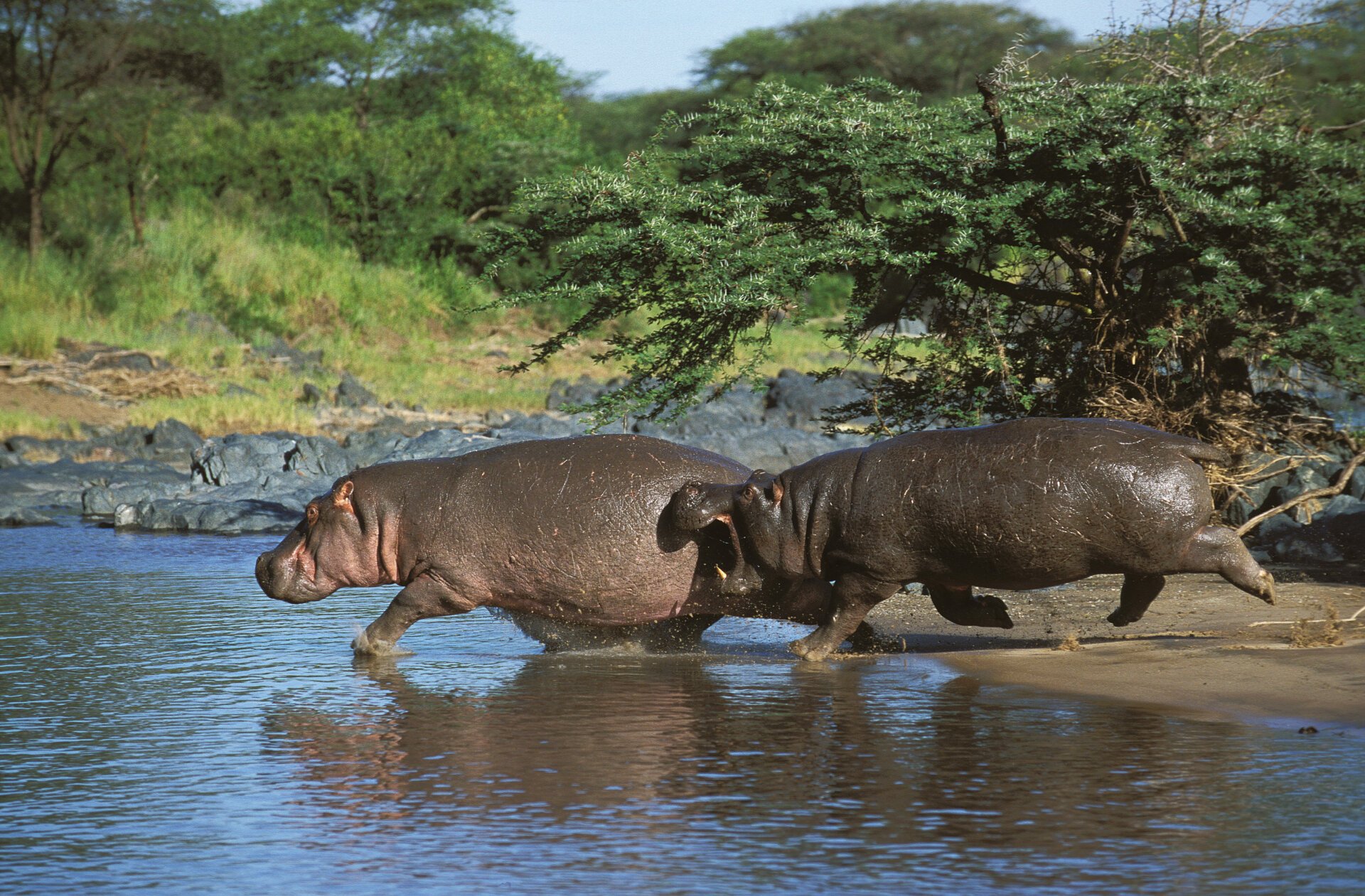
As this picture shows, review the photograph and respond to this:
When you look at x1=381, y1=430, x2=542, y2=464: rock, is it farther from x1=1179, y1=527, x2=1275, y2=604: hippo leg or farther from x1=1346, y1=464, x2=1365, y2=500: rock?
x1=1179, y1=527, x2=1275, y2=604: hippo leg

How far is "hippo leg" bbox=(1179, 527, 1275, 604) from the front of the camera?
688 centimetres

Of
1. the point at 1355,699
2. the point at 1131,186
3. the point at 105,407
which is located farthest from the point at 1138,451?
the point at 105,407

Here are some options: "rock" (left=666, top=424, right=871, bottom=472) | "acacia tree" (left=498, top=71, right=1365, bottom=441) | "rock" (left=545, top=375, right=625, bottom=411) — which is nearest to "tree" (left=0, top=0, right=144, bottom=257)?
"rock" (left=545, top=375, right=625, bottom=411)

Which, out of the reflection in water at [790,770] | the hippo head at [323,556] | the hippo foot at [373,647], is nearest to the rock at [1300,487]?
the reflection in water at [790,770]

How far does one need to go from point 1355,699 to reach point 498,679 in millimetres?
3667

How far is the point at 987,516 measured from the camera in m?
7.00

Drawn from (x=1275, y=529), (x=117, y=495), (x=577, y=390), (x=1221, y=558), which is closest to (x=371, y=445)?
(x=117, y=495)

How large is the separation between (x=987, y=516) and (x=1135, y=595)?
95cm

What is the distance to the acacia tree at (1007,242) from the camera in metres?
9.22

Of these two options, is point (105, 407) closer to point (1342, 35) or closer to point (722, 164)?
point (722, 164)

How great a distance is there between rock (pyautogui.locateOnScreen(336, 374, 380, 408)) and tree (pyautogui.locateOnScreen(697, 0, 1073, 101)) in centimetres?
2398

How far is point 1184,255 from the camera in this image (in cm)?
948

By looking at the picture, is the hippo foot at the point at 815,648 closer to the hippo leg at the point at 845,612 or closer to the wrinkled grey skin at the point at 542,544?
the hippo leg at the point at 845,612

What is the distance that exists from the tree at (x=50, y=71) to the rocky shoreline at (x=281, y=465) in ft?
28.9
